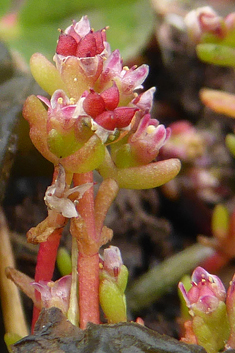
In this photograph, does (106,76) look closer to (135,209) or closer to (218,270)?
(135,209)

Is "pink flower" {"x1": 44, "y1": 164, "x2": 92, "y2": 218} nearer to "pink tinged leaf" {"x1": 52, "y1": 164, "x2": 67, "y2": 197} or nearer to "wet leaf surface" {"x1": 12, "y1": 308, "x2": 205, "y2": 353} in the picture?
"pink tinged leaf" {"x1": 52, "y1": 164, "x2": 67, "y2": 197}

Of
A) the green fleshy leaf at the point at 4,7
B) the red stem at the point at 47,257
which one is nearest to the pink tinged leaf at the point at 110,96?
the red stem at the point at 47,257

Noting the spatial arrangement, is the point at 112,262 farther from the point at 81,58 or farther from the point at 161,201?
the point at 161,201

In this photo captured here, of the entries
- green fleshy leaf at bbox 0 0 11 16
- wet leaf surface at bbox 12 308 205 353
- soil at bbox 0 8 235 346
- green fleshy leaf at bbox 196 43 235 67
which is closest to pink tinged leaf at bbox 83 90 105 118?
wet leaf surface at bbox 12 308 205 353

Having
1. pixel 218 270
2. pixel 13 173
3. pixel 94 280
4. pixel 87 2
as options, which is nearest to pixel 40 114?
pixel 94 280

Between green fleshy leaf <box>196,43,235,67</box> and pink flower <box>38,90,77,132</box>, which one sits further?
green fleshy leaf <box>196,43,235,67</box>

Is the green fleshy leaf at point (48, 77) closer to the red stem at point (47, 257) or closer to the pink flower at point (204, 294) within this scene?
the red stem at point (47, 257)
